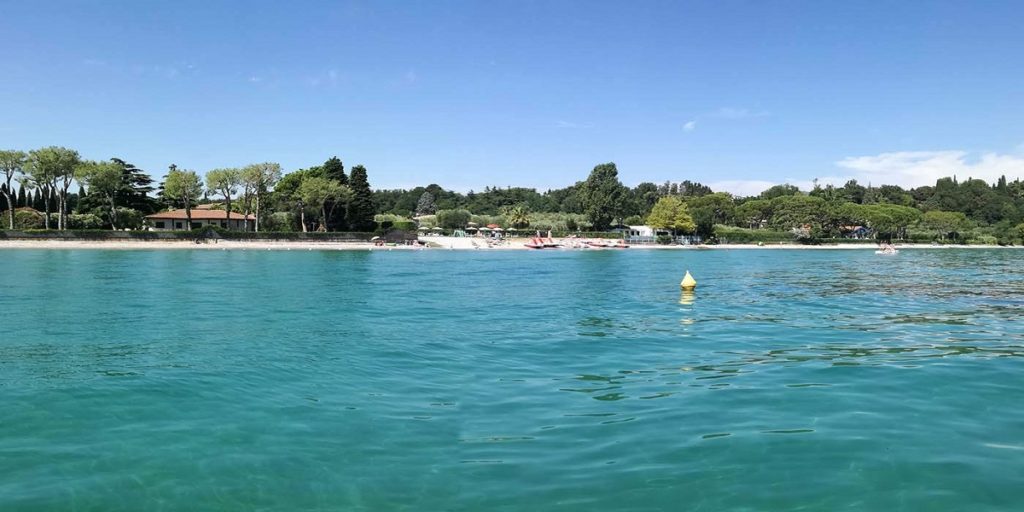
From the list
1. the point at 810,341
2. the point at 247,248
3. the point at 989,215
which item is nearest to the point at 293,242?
the point at 247,248

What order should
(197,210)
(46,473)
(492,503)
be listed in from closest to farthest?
A: 1. (492,503)
2. (46,473)
3. (197,210)

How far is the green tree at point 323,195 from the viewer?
9488 centimetres

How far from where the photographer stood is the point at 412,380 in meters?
12.9

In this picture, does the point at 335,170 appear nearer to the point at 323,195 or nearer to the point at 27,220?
the point at 323,195

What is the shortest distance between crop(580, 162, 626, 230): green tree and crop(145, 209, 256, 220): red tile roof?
2467 inches

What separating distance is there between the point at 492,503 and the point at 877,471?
4.61 metres

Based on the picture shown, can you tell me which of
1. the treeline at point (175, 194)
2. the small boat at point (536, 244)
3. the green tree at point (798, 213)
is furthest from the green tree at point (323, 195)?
the green tree at point (798, 213)

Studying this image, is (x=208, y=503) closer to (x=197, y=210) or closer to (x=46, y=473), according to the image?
(x=46, y=473)

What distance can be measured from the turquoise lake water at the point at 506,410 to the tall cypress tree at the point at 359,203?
80327 mm

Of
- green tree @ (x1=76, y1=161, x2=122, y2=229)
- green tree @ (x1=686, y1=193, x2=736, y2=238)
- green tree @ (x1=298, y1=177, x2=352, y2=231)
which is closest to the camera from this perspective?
green tree @ (x1=76, y1=161, x2=122, y2=229)

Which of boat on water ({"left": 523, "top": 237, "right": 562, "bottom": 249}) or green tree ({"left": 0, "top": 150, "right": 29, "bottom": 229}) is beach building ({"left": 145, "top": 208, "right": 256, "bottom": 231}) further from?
boat on water ({"left": 523, "top": 237, "right": 562, "bottom": 249})

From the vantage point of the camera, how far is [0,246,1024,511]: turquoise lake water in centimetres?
728

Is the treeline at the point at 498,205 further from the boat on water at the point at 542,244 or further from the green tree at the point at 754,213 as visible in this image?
the boat on water at the point at 542,244

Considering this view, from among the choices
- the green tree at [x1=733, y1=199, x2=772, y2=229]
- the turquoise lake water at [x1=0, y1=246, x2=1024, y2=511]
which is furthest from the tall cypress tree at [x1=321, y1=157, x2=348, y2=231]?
the green tree at [x1=733, y1=199, x2=772, y2=229]
